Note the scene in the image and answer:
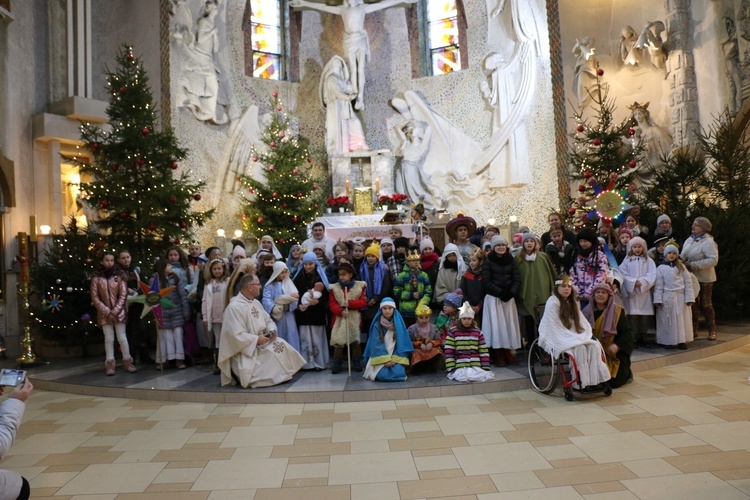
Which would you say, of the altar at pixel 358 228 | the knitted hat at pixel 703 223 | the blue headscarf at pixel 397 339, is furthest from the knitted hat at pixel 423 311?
the knitted hat at pixel 703 223

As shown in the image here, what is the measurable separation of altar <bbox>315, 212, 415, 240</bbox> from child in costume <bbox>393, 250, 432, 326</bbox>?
118 inches

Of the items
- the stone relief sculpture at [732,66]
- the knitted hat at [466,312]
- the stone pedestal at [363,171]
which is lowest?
the knitted hat at [466,312]

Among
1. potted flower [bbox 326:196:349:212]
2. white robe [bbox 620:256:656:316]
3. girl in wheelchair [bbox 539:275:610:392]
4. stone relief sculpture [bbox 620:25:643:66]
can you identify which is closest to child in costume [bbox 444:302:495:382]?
girl in wheelchair [bbox 539:275:610:392]

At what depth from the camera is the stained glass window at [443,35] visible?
17.5 metres

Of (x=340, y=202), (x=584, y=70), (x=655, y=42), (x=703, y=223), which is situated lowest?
(x=703, y=223)

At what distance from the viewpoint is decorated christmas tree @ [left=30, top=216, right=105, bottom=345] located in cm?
933

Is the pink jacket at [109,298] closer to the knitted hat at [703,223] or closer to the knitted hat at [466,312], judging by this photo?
the knitted hat at [466,312]

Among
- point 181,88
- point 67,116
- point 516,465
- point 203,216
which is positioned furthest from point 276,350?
point 181,88

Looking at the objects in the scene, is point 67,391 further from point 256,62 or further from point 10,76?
point 256,62

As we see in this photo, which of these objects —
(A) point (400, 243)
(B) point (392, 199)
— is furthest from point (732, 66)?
(A) point (400, 243)

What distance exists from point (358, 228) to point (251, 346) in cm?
578

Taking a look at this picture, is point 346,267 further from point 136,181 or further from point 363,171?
point 363,171

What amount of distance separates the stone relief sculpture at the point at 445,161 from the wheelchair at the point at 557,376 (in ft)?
32.3

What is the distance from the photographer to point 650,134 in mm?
13750
